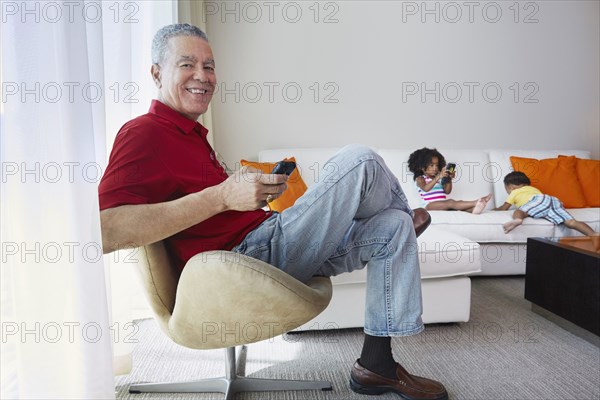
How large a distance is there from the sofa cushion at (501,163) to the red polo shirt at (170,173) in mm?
2536

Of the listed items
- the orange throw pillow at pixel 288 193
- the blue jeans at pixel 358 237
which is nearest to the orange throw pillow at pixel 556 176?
the orange throw pillow at pixel 288 193

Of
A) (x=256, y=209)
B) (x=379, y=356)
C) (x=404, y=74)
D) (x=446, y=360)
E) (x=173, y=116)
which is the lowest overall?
(x=446, y=360)

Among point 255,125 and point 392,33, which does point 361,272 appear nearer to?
point 255,125

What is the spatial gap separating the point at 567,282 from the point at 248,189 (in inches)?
66.8

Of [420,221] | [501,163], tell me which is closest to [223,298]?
[420,221]

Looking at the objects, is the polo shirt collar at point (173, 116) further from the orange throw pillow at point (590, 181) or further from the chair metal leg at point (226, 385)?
the orange throw pillow at point (590, 181)

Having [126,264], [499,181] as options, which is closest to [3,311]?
[126,264]

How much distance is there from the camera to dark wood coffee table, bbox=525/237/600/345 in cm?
206

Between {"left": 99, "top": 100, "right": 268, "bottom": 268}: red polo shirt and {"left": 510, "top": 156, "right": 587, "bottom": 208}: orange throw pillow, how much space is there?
2642 mm

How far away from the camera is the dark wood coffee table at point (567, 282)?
206 centimetres

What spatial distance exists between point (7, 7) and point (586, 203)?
370 cm

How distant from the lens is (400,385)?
1.61m

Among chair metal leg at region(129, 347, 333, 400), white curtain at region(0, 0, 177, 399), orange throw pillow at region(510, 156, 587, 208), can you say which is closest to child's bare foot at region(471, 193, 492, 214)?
orange throw pillow at region(510, 156, 587, 208)

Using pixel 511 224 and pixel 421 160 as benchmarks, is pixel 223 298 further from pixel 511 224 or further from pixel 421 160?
pixel 421 160
